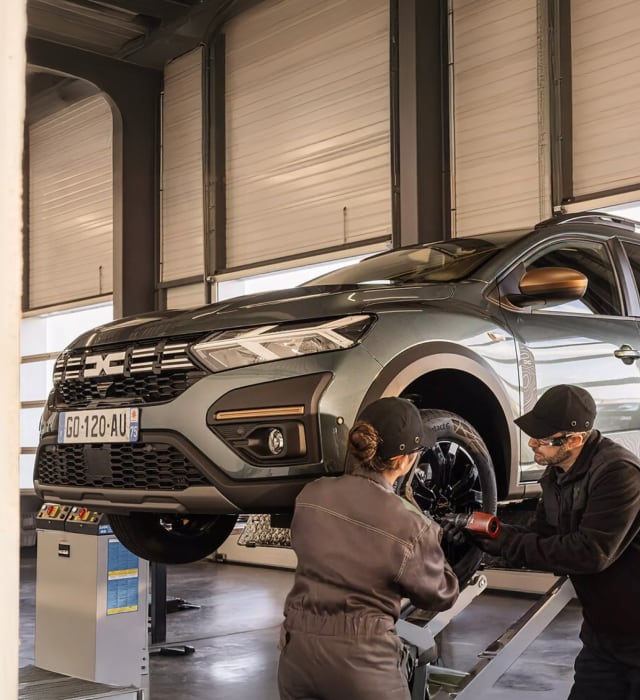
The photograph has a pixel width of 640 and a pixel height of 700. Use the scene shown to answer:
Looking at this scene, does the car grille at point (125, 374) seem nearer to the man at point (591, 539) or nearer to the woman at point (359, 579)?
the woman at point (359, 579)

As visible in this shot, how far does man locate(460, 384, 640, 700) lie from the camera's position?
2.81 meters

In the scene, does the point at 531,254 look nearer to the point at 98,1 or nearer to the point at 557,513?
the point at 557,513

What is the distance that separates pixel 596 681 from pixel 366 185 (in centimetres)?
664

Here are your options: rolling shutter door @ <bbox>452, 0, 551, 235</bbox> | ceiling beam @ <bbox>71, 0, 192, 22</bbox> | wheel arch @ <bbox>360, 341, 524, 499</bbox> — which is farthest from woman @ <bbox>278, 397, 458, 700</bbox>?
ceiling beam @ <bbox>71, 0, 192, 22</bbox>

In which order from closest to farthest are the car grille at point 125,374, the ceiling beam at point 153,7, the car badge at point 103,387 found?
the car grille at point 125,374
the car badge at point 103,387
the ceiling beam at point 153,7

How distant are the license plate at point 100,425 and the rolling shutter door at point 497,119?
497 centimetres

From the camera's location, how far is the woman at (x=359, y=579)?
2.50 meters

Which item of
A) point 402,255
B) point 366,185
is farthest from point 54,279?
point 402,255

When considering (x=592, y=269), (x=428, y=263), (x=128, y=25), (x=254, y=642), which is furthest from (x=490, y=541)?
(x=128, y=25)

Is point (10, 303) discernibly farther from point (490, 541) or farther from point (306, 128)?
point (306, 128)

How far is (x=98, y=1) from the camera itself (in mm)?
10359

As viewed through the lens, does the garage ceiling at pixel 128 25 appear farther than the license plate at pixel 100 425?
Yes

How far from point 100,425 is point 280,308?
822 millimetres

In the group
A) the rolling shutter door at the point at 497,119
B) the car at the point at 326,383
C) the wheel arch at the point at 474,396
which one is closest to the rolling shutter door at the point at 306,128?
the rolling shutter door at the point at 497,119
